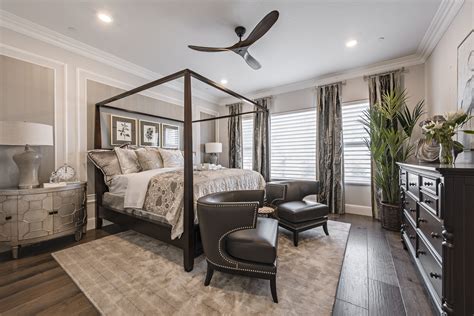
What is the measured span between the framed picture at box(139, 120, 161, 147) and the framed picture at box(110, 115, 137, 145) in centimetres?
16

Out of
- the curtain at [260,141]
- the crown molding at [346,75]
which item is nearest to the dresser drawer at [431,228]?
the crown molding at [346,75]

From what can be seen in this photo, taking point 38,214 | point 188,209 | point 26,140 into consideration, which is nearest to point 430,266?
point 188,209

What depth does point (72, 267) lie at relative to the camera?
6.77 ft

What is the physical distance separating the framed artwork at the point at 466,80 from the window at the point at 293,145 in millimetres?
2424

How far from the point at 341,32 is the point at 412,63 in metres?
1.81

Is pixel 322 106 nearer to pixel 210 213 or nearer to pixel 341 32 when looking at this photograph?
pixel 341 32

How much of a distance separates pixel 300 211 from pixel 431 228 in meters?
1.29

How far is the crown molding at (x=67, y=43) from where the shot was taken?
249cm

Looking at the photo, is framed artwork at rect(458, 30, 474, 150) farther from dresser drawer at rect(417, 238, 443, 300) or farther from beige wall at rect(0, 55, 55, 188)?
beige wall at rect(0, 55, 55, 188)

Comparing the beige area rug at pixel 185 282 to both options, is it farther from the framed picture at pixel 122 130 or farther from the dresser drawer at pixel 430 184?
the framed picture at pixel 122 130

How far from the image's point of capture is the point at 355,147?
4027mm

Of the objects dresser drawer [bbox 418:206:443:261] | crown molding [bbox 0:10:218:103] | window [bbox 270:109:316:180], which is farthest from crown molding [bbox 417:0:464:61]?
crown molding [bbox 0:10:218:103]

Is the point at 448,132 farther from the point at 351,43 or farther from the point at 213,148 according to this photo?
the point at 213,148

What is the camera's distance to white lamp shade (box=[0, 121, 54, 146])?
7.11ft
